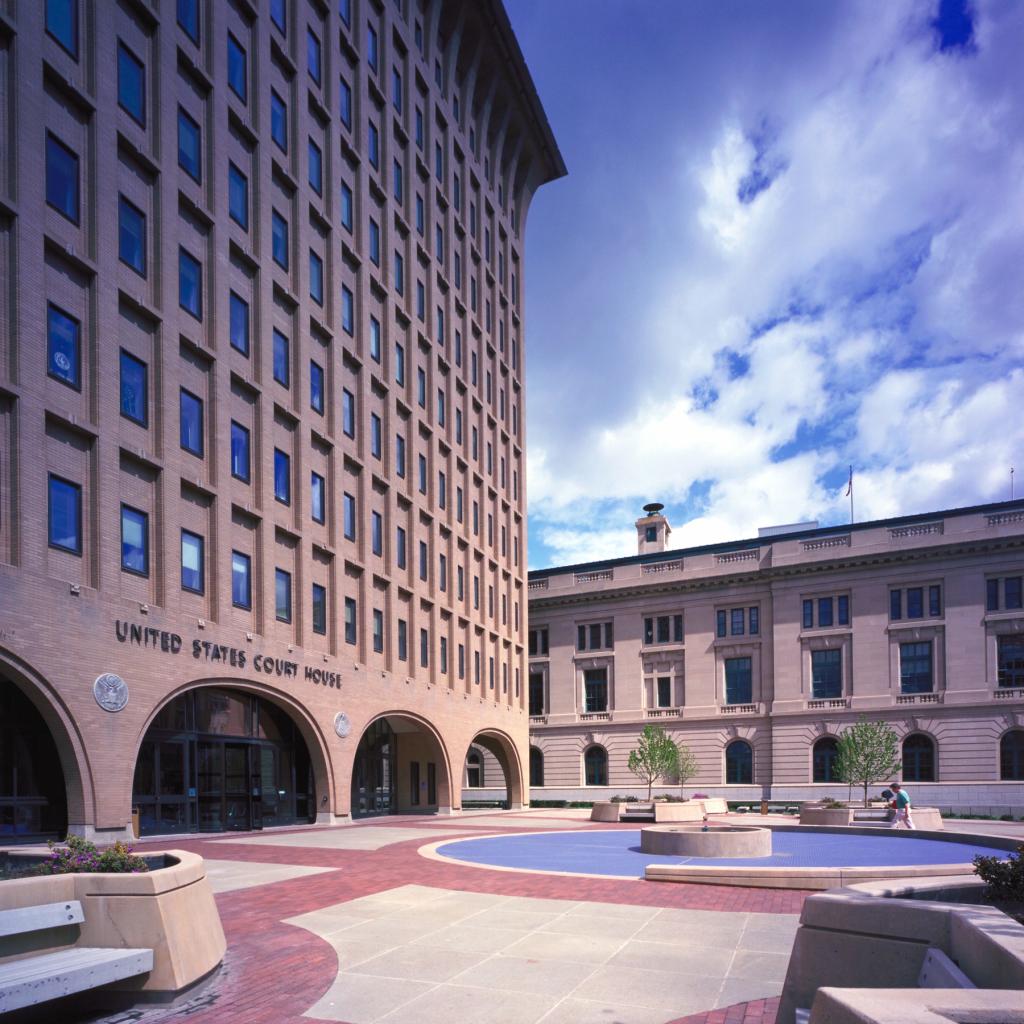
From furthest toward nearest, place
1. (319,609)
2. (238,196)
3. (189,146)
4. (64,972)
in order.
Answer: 1. (319,609)
2. (238,196)
3. (189,146)
4. (64,972)

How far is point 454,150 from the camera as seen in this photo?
4944 cm

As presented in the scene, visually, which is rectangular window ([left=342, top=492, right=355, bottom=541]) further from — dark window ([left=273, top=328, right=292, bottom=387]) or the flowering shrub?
the flowering shrub

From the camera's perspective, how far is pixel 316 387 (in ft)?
113

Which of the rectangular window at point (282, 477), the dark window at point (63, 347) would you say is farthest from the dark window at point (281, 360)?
the dark window at point (63, 347)

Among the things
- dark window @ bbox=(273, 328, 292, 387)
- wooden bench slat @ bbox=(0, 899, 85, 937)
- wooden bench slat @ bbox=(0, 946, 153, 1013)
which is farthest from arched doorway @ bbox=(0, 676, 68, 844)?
wooden bench slat @ bbox=(0, 946, 153, 1013)

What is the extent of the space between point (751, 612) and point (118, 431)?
149ft

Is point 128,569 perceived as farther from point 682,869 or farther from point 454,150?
point 454,150

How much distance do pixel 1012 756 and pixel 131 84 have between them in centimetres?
5173

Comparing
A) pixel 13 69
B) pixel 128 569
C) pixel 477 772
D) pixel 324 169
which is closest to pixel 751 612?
pixel 477 772

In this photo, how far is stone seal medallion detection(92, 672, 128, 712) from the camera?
2208cm

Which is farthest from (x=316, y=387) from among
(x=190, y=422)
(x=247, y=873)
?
(x=247, y=873)

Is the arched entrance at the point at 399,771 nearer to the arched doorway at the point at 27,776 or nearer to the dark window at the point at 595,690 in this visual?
the arched doorway at the point at 27,776

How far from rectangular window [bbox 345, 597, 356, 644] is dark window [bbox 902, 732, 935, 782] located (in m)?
35.1

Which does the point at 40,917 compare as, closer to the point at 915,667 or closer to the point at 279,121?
the point at 279,121
